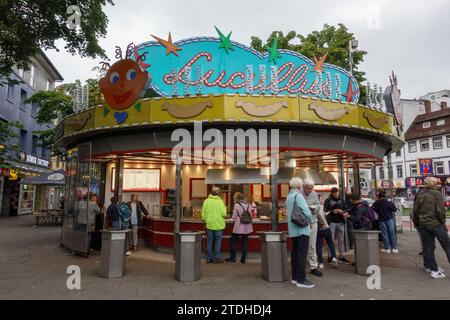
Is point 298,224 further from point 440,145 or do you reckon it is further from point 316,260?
point 440,145

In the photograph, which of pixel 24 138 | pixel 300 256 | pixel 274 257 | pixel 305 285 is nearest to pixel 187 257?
pixel 274 257

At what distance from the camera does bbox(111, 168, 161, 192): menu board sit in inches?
524

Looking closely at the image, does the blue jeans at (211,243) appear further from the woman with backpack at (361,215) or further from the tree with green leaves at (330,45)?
the tree with green leaves at (330,45)

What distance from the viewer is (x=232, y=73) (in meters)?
9.23

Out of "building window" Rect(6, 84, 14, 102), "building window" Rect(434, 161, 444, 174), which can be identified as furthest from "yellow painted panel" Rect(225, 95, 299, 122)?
"building window" Rect(434, 161, 444, 174)

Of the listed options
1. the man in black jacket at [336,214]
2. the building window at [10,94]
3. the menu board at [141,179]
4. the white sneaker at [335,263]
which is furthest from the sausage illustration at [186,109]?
the building window at [10,94]

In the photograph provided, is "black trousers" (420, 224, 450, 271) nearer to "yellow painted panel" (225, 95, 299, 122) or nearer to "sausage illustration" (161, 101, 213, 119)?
"yellow painted panel" (225, 95, 299, 122)

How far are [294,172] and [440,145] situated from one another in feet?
118

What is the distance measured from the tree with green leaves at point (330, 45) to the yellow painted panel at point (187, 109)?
13.5m

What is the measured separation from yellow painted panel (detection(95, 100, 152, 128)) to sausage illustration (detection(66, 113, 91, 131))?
0.65 m

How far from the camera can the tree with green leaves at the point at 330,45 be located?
2064 centimetres

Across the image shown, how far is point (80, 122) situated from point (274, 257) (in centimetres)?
694
